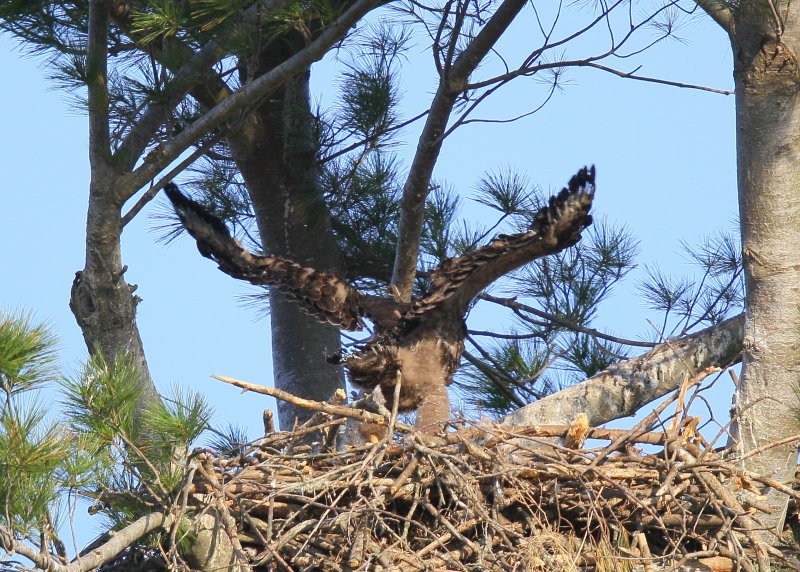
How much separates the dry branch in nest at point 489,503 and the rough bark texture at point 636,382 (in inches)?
30.5

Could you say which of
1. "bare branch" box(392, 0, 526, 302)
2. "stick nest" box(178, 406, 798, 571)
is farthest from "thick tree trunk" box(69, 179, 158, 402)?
"bare branch" box(392, 0, 526, 302)

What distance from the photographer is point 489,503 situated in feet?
11.6

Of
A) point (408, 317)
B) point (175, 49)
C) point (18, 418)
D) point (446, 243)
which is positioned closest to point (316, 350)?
point (446, 243)

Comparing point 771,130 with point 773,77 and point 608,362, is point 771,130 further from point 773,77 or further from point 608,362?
point 608,362

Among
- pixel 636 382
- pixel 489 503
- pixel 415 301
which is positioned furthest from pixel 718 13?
pixel 489 503

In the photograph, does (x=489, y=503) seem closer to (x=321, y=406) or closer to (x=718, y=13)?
(x=321, y=406)

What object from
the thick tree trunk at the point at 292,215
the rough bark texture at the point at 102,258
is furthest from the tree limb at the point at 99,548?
the thick tree trunk at the point at 292,215

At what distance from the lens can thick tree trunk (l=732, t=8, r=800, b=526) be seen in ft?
13.4

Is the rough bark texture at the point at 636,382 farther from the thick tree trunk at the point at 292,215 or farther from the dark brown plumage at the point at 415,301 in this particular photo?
the thick tree trunk at the point at 292,215

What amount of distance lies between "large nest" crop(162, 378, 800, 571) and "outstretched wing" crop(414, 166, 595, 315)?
710 mm

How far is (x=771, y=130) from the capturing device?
4.19m

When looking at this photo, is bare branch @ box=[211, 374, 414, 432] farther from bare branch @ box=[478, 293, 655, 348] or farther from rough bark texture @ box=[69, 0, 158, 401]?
bare branch @ box=[478, 293, 655, 348]

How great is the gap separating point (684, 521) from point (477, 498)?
667 mm

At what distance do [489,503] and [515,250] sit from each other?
3.36 feet
